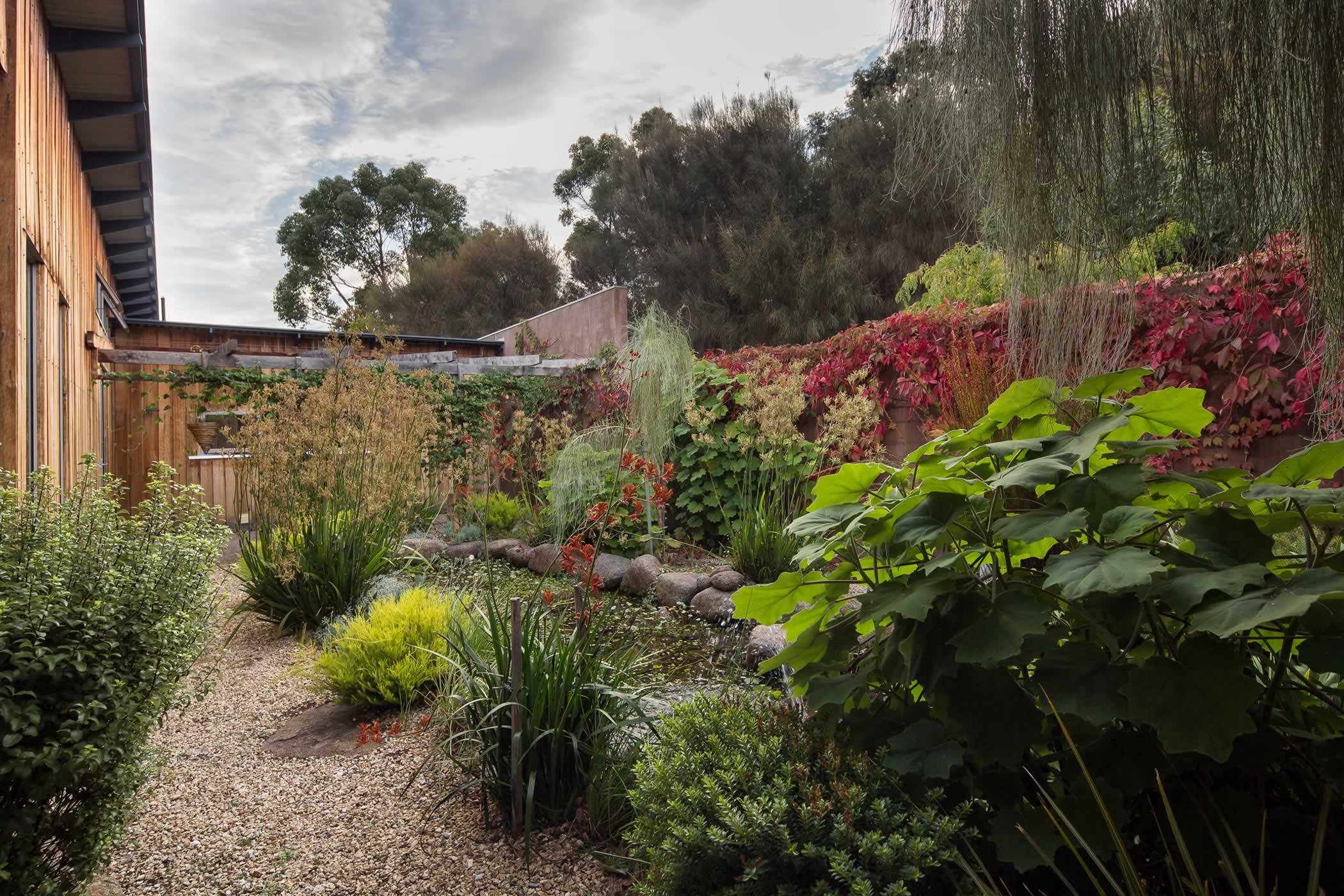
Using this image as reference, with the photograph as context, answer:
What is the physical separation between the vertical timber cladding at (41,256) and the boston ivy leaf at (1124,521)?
3.57 m

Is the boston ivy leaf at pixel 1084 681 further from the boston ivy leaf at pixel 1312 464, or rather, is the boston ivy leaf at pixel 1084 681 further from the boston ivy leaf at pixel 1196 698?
the boston ivy leaf at pixel 1312 464

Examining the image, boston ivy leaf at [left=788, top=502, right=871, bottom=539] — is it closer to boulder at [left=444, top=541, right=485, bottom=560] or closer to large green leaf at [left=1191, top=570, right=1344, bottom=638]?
large green leaf at [left=1191, top=570, right=1344, bottom=638]

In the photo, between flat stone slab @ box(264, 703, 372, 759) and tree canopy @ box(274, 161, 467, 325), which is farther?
tree canopy @ box(274, 161, 467, 325)

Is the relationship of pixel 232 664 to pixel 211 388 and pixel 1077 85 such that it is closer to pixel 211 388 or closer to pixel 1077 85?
pixel 1077 85

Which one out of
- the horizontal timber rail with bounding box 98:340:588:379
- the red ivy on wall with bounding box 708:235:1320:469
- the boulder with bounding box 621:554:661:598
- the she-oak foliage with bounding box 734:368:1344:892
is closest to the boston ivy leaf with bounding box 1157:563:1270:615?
the she-oak foliage with bounding box 734:368:1344:892

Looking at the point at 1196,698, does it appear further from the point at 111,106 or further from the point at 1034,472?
the point at 111,106

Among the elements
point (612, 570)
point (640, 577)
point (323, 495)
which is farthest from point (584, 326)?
point (323, 495)

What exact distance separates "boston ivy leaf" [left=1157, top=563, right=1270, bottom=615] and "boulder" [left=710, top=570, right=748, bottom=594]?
11.3 ft

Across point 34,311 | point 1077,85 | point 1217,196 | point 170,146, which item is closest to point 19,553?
point 1077,85

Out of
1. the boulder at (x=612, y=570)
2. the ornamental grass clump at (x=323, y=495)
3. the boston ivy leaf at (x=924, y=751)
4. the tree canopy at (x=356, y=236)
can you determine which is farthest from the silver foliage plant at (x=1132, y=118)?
the tree canopy at (x=356, y=236)

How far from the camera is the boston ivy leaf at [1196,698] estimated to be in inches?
37.0

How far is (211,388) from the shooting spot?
744 centimetres

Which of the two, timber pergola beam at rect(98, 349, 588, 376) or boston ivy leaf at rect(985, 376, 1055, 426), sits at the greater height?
timber pergola beam at rect(98, 349, 588, 376)

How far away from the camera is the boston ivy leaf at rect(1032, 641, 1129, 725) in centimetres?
101
